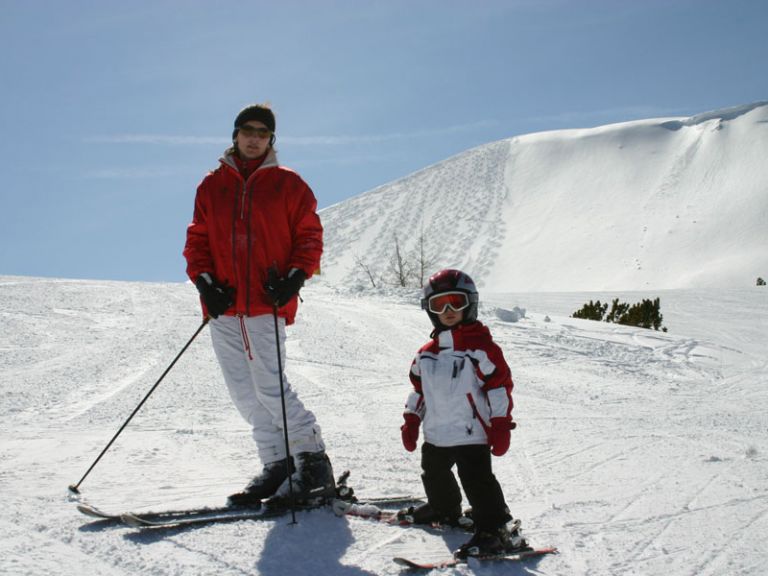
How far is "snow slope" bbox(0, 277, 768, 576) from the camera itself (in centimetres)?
276

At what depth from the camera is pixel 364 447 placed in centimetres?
473

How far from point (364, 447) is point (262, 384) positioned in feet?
5.01

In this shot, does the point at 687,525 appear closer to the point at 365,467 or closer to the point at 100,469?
the point at 365,467

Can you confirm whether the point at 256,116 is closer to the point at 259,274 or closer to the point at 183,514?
the point at 259,274

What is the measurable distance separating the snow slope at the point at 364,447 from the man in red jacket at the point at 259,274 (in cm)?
34

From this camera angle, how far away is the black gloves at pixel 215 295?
3277 millimetres

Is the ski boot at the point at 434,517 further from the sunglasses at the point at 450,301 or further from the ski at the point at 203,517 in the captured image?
the sunglasses at the point at 450,301

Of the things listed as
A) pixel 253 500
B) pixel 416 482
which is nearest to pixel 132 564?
pixel 253 500

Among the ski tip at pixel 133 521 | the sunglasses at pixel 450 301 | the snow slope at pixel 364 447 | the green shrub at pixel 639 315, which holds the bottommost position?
the green shrub at pixel 639 315

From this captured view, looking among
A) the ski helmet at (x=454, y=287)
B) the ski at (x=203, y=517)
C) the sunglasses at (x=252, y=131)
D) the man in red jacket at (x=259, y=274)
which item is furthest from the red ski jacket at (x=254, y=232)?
the ski at (x=203, y=517)

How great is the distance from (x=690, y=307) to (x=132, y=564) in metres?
16.7

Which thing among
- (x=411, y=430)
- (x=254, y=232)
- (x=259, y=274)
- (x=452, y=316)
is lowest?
(x=411, y=430)

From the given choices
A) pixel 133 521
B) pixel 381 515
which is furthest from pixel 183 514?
pixel 381 515

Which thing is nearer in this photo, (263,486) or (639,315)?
(263,486)
